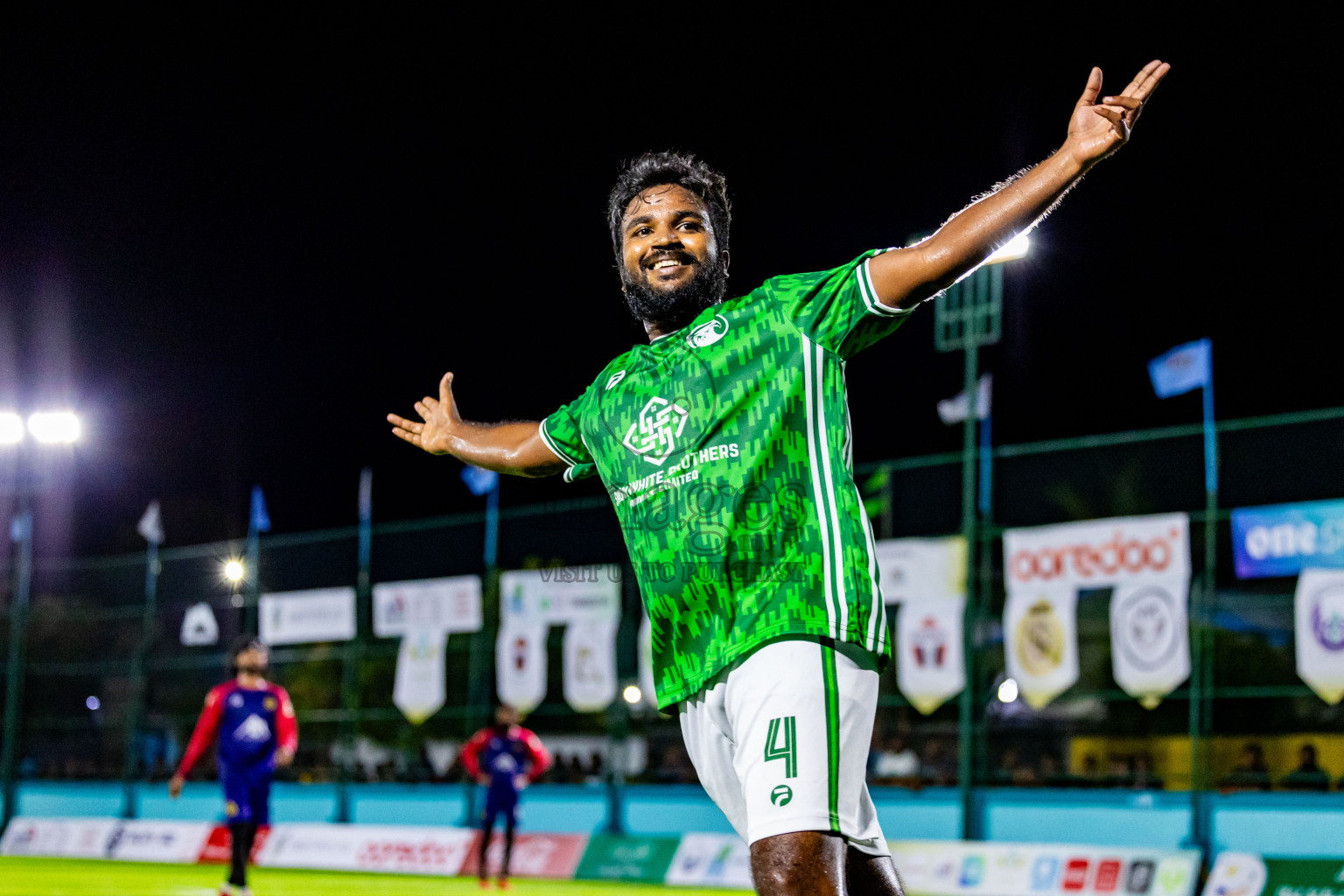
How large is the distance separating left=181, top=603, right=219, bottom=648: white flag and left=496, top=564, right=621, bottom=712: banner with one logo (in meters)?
6.11

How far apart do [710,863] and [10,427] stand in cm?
1449

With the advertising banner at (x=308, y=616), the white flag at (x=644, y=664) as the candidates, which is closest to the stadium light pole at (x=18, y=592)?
the advertising banner at (x=308, y=616)

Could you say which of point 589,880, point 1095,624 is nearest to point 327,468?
point 589,880

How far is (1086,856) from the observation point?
13422 millimetres

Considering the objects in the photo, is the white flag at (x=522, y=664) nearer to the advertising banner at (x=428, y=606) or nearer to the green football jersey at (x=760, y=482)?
the advertising banner at (x=428, y=606)

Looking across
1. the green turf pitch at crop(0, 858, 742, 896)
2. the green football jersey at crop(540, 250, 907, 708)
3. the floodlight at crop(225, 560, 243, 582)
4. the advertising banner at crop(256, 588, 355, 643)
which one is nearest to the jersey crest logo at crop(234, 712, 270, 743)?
the green turf pitch at crop(0, 858, 742, 896)

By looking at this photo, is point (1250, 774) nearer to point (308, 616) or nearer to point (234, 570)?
point (308, 616)

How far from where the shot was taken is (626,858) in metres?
17.2

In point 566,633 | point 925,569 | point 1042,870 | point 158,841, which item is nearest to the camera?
point 1042,870

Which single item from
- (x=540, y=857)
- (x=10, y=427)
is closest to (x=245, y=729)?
(x=540, y=857)

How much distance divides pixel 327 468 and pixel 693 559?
40.6 meters

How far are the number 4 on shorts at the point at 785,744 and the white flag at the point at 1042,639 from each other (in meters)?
11.7

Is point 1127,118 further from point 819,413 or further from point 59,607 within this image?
point 59,607

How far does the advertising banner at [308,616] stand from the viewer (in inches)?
835
